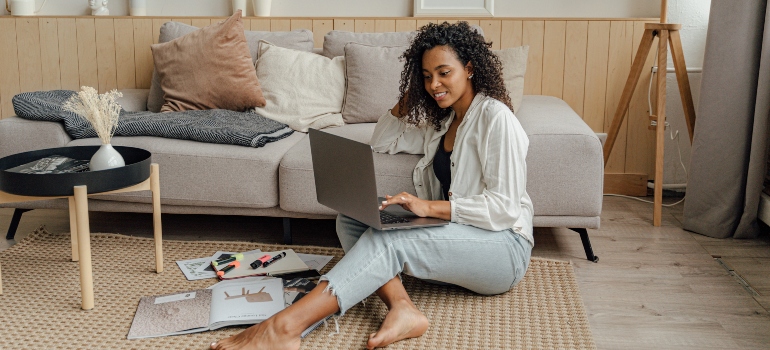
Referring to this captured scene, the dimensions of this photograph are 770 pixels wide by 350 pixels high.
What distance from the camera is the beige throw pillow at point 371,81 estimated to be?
311 cm

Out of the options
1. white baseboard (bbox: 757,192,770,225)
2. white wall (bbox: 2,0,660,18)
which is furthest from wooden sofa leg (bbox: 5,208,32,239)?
white baseboard (bbox: 757,192,770,225)

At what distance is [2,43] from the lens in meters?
3.72

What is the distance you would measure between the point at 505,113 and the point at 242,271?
3.35ft

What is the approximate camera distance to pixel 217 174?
2.66m

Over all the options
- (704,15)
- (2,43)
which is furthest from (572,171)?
(2,43)

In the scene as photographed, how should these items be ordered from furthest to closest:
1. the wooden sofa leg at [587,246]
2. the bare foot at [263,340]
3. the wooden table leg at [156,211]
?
the wooden sofa leg at [587,246] < the wooden table leg at [156,211] < the bare foot at [263,340]

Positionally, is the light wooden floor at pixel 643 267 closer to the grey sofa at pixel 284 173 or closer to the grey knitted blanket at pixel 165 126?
the grey sofa at pixel 284 173

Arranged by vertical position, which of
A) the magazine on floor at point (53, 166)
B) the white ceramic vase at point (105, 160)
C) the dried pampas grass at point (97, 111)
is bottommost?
the magazine on floor at point (53, 166)

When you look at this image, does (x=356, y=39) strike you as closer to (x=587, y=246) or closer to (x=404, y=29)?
(x=404, y=29)

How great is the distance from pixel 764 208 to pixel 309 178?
5.87ft

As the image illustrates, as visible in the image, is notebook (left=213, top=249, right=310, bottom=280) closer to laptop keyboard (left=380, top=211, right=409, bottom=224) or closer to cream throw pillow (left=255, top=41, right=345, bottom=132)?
laptop keyboard (left=380, top=211, right=409, bottom=224)

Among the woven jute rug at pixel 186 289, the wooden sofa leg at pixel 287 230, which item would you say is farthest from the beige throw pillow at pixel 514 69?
the wooden sofa leg at pixel 287 230

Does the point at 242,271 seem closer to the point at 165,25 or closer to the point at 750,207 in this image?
the point at 165,25

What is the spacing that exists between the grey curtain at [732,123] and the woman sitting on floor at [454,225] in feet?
3.92
